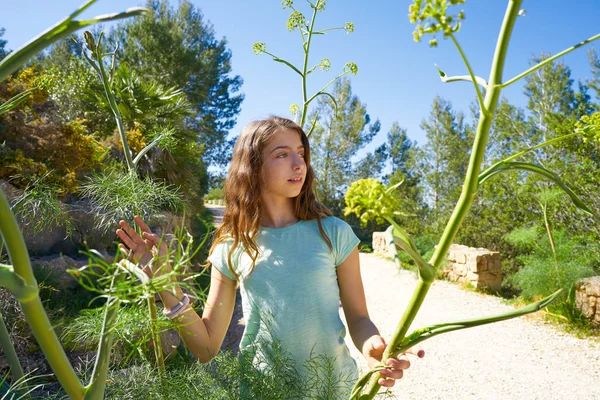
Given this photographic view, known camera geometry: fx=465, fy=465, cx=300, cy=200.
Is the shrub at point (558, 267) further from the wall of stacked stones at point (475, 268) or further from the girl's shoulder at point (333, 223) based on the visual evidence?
the girl's shoulder at point (333, 223)

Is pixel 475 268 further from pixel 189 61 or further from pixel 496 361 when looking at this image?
pixel 189 61

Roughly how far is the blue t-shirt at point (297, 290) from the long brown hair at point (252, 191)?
44 millimetres

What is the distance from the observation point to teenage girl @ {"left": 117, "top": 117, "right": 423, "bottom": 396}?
4.18ft

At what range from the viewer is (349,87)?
19016mm

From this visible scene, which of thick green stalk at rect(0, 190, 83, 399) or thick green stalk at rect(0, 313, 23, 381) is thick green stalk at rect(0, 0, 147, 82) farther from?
thick green stalk at rect(0, 313, 23, 381)

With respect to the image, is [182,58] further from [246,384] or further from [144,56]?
Result: [246,384]

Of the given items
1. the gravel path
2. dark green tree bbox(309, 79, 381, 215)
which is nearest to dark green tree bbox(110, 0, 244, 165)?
dark green tree bbox(309, 79, 381, 215)

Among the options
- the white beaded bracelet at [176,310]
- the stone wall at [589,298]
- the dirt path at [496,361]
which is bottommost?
the dirt path at [496,361]

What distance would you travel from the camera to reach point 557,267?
595 centimetres

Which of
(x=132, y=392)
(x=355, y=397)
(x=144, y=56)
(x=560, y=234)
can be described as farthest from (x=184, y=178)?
(x=144, y=56)

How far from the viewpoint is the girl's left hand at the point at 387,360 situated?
711 millimetres

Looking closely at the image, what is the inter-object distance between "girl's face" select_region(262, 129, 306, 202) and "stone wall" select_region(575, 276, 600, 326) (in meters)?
5.72

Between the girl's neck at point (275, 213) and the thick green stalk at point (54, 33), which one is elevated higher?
the thick green stalk at point (54, 33)

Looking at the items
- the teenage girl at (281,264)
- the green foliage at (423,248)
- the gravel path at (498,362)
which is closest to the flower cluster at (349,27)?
the teenage girl at (281,264)
